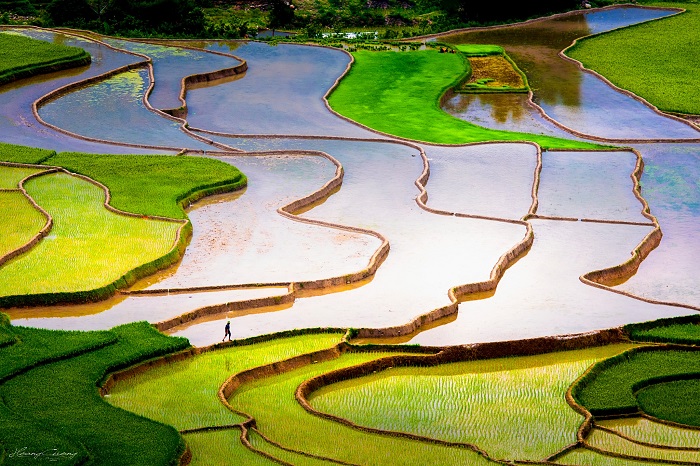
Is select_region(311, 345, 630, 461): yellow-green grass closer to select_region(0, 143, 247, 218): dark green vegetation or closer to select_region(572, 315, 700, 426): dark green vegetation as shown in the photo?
select_region(572, 315, 700, 426): dark green vegetation

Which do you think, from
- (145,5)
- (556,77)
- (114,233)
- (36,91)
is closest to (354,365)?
(114,233)

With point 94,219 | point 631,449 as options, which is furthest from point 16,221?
point 631,449

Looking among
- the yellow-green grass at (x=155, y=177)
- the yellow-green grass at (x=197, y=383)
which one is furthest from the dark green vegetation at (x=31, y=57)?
the yellow-green grass at (x=197, y=383)

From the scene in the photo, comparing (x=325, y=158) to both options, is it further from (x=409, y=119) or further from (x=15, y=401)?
(x=15, y=401)

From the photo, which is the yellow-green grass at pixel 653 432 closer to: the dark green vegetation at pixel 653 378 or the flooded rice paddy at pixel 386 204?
the dark green vegetation at pixel 653 378

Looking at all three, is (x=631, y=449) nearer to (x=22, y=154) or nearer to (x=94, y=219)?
(x=94, y=219)
